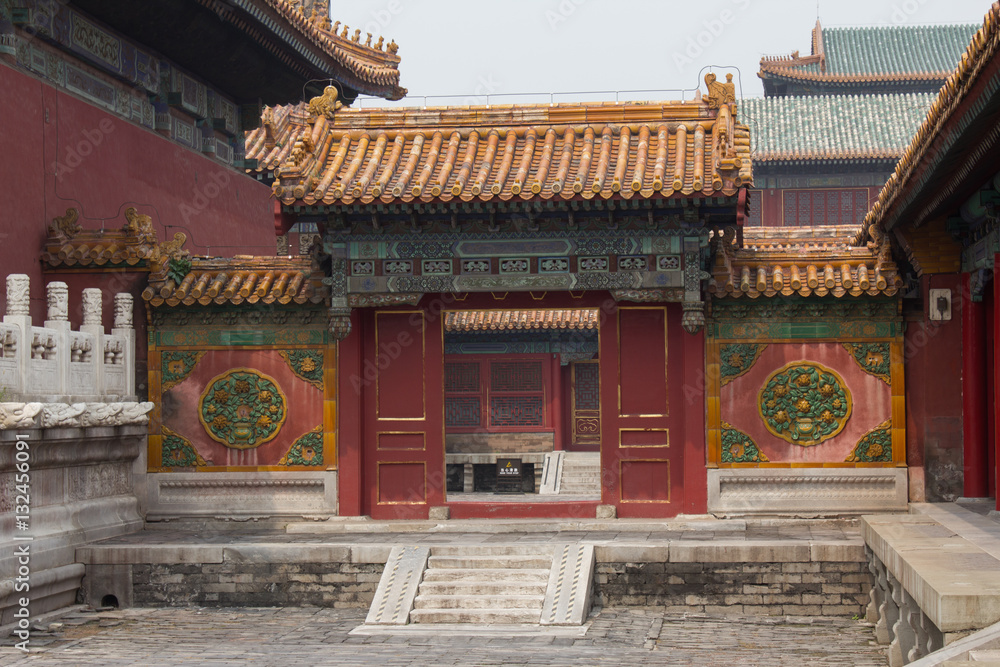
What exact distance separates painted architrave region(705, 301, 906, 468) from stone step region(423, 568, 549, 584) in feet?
10.5

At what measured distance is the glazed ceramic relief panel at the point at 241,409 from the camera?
1562cm

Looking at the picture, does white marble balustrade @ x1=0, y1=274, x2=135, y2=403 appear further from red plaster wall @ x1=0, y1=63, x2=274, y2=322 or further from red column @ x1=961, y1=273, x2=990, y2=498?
red column @ x1=961, y1=273, x2=990, y2=498

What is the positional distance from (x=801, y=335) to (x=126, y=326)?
835cm

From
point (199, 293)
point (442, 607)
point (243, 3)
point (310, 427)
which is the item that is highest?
point (243, 3)

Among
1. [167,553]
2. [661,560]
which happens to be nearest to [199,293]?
[167,553]

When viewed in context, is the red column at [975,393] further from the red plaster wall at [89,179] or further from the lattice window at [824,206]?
the lattice window at [824,206]

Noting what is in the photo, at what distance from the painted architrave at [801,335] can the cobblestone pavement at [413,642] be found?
2.87 meters

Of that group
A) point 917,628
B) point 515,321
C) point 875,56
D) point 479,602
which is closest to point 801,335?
point 479,602

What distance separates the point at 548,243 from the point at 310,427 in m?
3.80

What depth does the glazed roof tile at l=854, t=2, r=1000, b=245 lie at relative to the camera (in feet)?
27.4

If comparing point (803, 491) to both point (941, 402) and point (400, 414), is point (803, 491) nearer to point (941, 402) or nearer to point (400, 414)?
point (941, 402)

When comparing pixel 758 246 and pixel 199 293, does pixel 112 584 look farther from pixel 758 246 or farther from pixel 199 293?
pixel 758 246

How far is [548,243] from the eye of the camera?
1502 centimetres

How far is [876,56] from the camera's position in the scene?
134 feet
